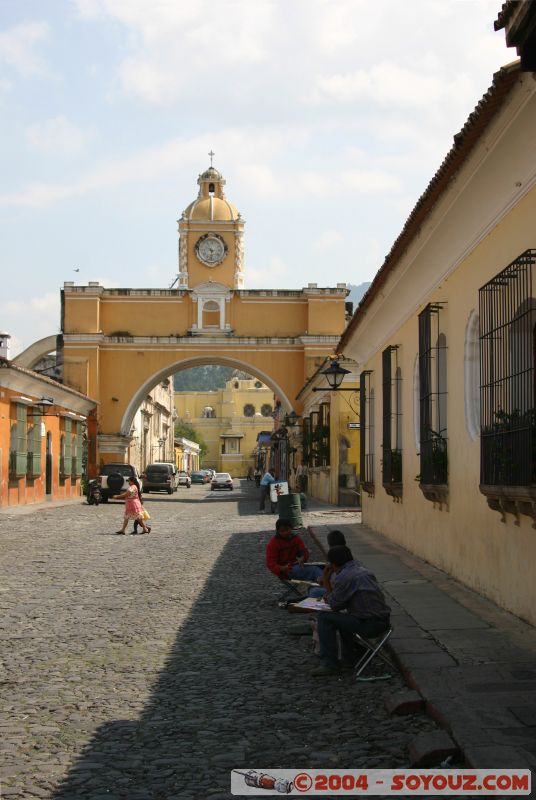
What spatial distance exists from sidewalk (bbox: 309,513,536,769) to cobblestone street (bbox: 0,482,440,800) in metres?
0.28

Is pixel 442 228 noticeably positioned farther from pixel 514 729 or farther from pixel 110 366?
pixel 110 366

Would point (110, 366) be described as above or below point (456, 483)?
above

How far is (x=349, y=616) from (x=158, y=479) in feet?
134

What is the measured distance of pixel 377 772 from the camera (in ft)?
15.6

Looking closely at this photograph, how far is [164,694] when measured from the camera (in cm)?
641

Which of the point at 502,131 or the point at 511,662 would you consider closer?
the point at 511,662

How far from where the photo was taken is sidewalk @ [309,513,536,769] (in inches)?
197

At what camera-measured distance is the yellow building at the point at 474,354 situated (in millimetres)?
7871

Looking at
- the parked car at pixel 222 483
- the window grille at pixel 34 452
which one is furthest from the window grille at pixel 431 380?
the parked car at pixel 222 483

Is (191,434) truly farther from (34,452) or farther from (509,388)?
(509,388)

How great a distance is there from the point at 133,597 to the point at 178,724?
17.1 feet

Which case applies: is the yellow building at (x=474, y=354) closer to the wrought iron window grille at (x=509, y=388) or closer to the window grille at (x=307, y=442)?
the wrought iron window grille at (x=509, y=388)

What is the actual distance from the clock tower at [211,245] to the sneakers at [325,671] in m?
38.5

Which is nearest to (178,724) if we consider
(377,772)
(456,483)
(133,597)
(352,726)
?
(352,726)
